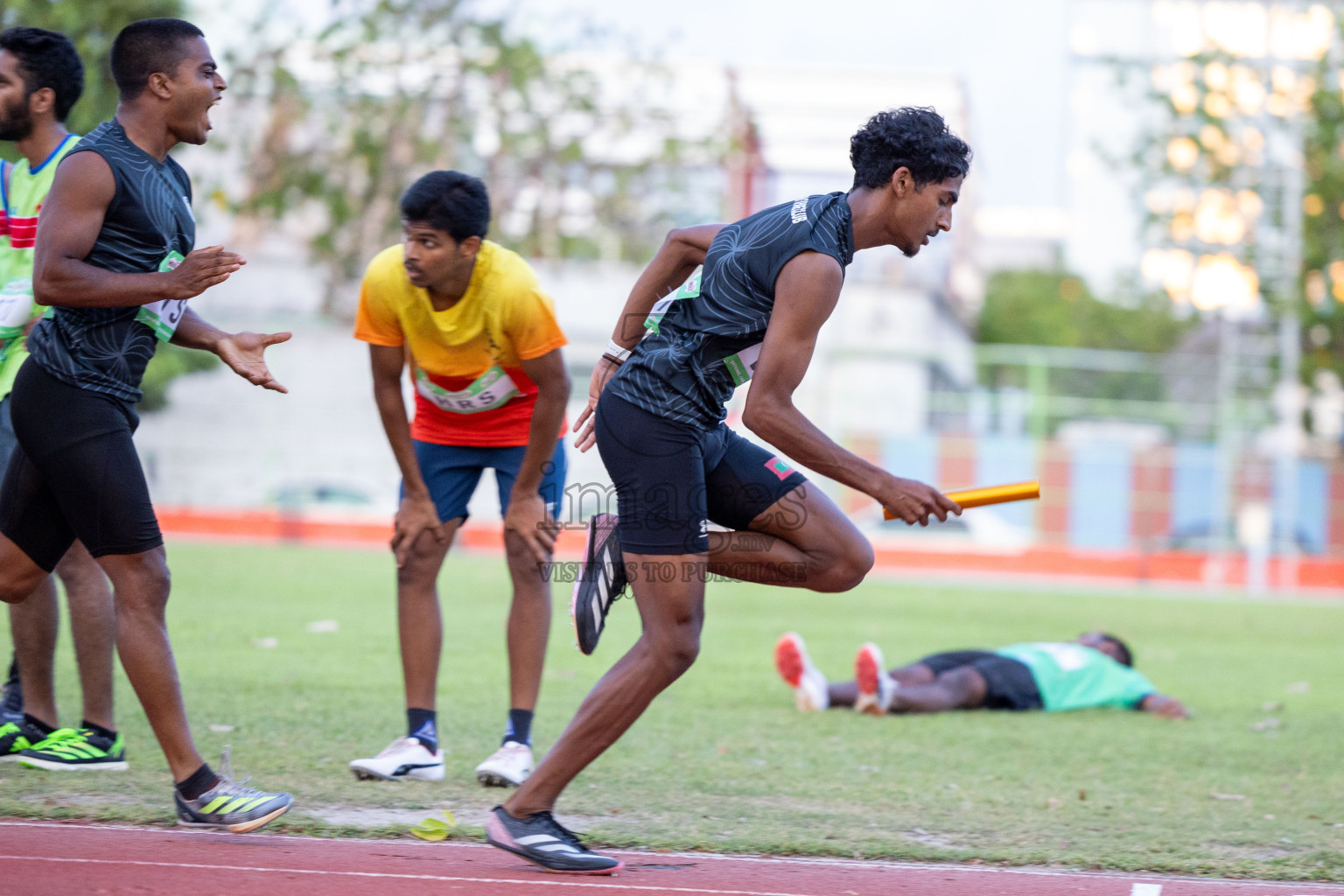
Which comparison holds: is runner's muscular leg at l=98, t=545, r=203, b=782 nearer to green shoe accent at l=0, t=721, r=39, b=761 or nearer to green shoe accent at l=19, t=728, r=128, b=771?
green shoe accent at l=19, t=728, r=128, b=771

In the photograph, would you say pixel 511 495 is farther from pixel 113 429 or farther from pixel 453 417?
pixel 113 429

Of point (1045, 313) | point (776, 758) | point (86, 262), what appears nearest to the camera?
point (86, 262)

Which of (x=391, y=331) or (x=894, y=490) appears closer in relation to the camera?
(x=894, y=490)

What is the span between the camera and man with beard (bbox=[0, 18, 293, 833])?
12.5 ft

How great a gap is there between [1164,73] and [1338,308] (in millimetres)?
6090

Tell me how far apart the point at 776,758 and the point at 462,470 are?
1.75m

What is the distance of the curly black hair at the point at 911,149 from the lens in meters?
3.78

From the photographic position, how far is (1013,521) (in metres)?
26.3

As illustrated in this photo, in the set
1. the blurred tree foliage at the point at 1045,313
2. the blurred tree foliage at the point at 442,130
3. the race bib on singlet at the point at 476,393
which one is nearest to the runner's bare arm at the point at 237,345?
the race bib on singlet at the point at 476,393

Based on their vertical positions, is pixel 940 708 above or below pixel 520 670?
below

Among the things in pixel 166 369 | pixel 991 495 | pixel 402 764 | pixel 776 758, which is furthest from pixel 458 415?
pixel 166 369

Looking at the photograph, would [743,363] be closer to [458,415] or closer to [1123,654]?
[458,415]

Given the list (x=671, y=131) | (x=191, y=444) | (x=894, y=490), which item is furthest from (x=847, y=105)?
(x=894, y=490)

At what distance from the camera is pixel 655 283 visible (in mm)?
4414
